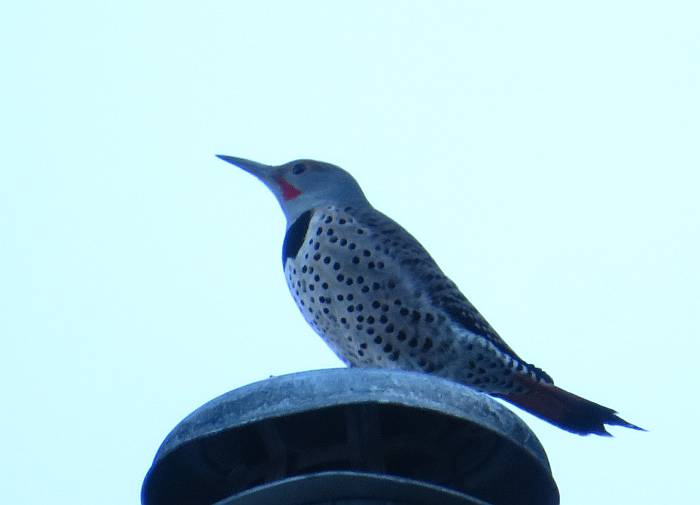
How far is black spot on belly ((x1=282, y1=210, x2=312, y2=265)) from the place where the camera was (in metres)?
4.70

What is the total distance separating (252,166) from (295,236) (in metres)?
0.79

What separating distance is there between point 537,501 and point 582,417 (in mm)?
1578

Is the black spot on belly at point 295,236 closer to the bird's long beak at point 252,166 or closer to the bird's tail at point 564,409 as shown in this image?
the bird's long beak at point 252,166

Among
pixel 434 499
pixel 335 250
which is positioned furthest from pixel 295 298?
pixel 434 499

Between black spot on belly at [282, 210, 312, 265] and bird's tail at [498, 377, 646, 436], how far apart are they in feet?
3.35

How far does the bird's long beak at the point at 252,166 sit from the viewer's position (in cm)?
543

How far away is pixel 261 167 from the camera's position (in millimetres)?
5465

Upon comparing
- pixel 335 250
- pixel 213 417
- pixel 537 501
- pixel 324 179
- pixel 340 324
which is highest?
pixel 324 179

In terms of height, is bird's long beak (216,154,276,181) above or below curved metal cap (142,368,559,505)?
above

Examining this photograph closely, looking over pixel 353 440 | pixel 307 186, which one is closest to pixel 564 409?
pixel 307 186

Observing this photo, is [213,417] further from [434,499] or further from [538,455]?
[538,455]

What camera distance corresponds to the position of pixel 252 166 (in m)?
5.48

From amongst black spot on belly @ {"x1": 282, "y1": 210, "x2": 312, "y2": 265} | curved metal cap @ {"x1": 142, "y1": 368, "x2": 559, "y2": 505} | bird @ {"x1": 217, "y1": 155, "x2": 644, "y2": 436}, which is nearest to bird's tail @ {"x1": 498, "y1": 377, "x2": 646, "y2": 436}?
bird @ {"x1": 217, "y1": 155, "x2": 644, "y2": 436}

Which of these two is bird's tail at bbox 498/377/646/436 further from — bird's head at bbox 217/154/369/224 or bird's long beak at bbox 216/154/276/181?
bird's long beak at bbox 216/154/276/181
